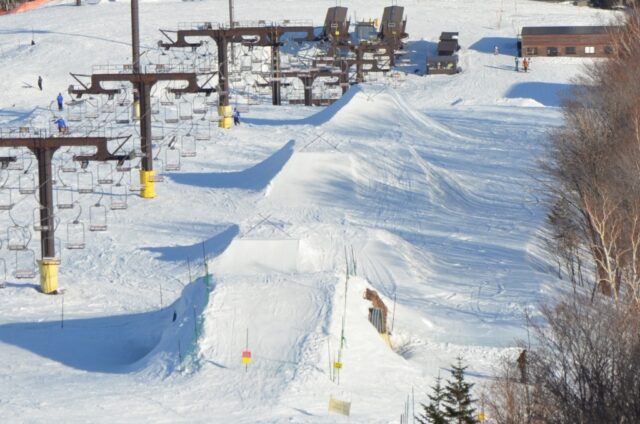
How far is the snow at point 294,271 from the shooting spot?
2447 cm

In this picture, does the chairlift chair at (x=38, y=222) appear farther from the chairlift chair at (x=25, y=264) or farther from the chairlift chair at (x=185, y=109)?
the chairlift chair at (x=185, y=109)

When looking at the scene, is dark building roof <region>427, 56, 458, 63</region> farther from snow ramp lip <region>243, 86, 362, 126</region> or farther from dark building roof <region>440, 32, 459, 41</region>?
snow ramp lip <region>243, 86, 362, 126</region>

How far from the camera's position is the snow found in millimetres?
24469

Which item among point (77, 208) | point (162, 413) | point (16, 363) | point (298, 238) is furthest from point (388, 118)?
point (162, 413)

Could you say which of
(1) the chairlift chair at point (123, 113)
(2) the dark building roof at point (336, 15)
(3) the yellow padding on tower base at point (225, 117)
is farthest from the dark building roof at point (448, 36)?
(3) the yellow padding on tower base at point (225, 117)

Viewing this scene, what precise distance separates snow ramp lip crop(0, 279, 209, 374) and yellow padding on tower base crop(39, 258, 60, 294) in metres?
2.40

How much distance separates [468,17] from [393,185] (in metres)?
48.6

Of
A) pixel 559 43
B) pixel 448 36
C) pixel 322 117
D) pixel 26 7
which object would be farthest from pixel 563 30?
pixel 26 7

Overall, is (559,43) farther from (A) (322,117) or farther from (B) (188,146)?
(B) (188,146)

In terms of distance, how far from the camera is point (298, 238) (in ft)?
110

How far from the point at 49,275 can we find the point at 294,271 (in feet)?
16.9

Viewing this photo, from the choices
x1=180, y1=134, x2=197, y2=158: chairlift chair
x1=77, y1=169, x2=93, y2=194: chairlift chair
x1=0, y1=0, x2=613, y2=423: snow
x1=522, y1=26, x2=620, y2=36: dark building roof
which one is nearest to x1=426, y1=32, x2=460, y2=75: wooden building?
x1=522, y1=26, x2=620, y2=36: dark building roof

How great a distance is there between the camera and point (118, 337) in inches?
1145

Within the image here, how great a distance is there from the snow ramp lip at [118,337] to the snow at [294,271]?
6 centimetres
